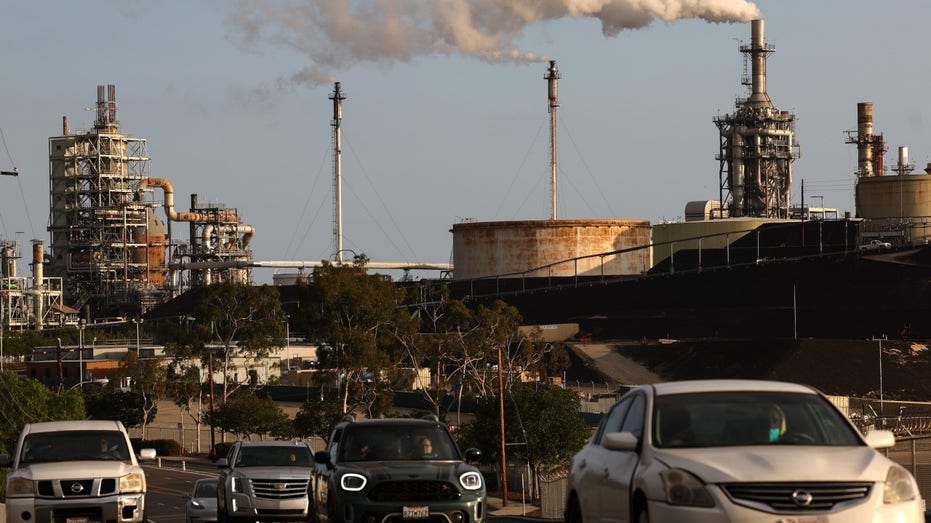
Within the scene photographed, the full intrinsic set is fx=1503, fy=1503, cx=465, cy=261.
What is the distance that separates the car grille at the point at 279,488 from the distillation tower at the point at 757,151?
12955 cm

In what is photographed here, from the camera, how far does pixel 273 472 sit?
23641 millimetres

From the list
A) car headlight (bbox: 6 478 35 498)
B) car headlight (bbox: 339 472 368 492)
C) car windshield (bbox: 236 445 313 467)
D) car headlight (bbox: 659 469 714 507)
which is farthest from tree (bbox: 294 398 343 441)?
car headlight (bbox: 659 469 714 507)

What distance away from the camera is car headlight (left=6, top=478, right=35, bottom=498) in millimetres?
20516

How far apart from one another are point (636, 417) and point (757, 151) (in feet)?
457

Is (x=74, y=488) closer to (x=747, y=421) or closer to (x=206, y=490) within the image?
(x=206, y=490)

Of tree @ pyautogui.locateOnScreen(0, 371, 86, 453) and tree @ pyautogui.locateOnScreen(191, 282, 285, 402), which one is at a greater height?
tree @ pyautogui.locateOnScreen(191, 282, 285, 402)

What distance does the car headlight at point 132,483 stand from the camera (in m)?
21.0

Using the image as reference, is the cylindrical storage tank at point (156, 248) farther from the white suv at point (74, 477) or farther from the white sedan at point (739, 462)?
the white sedan at point (739, 462)

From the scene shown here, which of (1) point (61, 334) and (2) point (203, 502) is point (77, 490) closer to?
(2) point (203, 502)

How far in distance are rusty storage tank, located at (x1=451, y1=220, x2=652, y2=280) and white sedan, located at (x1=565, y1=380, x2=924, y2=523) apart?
115456 mm

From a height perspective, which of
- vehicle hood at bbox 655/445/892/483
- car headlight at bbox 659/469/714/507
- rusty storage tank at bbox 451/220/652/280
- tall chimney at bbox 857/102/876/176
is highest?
tall chimney at bbox 857/102/876/176

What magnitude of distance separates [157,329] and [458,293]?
3420cm

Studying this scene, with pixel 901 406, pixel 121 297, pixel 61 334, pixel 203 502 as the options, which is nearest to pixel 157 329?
pixel 61 334

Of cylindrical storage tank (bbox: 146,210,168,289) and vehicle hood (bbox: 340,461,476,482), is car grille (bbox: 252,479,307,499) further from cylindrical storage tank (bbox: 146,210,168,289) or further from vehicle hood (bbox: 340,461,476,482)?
cylindrical storage tank (bbox: 146,210,168,289)
